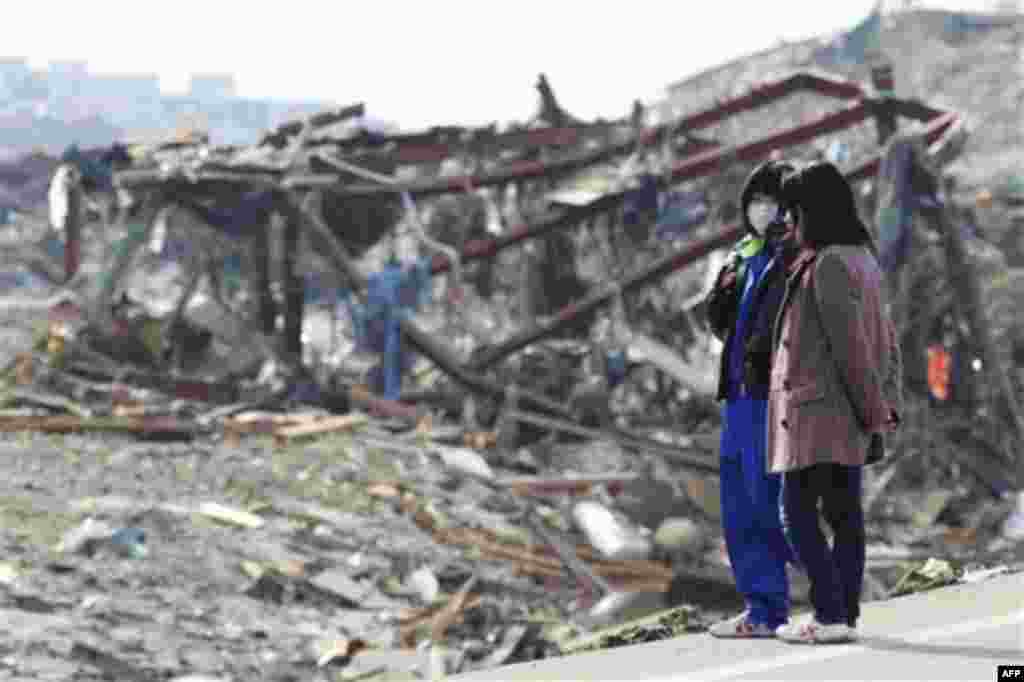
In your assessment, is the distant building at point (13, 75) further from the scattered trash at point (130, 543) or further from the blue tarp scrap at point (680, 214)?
the scattered trash at point (130, 543)

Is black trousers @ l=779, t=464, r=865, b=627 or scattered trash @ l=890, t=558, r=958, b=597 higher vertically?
black trousers @ l=779, t=464, r=865, b=627

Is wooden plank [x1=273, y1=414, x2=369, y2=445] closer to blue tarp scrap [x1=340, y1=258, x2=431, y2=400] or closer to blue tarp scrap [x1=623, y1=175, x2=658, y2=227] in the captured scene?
blue tarp scrap [x1=340, y1=258, x2=431, y2=400]

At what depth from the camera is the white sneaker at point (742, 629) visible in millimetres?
5824

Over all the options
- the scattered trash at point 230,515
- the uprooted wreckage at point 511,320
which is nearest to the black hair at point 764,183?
the scattered trash at point 230,515

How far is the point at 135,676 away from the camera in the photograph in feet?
28.0

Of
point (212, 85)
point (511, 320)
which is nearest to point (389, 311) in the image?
point (511, 320)

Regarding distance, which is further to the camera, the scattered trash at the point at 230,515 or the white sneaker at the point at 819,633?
the scattered trash at the point at 230,515

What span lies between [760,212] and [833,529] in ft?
3.65

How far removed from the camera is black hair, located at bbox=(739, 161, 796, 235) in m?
5.77

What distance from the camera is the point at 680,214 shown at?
18250 millimetres

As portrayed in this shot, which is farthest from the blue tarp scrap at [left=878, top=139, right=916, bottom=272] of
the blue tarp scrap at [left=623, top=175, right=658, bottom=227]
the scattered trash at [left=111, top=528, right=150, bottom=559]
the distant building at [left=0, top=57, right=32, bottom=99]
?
the distant building at [left=0, top=57, right=32, bottom=99]

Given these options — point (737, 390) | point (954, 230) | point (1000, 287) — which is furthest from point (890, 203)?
point (737, 390)

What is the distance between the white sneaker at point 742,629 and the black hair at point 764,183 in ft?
4.39

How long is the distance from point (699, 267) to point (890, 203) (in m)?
11.2
